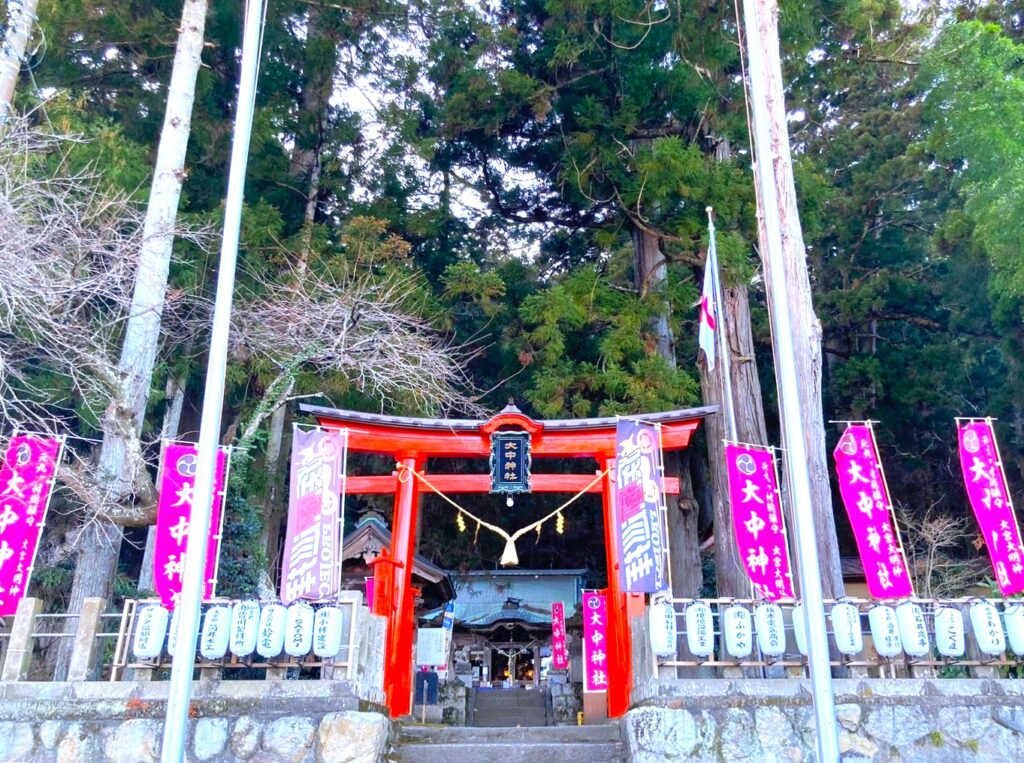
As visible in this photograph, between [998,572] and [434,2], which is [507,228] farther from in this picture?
[998,572]

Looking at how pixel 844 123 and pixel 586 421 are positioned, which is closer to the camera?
pixel 586 421

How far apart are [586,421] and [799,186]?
218 inches

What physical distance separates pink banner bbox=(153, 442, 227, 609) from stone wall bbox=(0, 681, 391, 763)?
1.18m

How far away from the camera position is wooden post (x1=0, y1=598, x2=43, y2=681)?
6410 millimetres

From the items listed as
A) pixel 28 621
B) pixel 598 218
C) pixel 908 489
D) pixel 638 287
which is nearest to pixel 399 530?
pixel 28 621

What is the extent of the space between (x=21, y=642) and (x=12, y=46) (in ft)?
20.7

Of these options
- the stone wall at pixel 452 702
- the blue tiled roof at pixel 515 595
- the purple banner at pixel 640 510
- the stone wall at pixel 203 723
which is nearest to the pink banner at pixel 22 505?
the stone wall at pixel 203 723

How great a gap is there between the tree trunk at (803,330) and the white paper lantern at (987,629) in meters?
1.22

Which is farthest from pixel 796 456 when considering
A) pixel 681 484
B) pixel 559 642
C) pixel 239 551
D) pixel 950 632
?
pixel 559 642

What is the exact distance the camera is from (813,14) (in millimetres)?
11266

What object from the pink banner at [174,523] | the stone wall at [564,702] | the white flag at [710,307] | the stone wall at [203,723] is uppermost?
the white flag at [710,307]

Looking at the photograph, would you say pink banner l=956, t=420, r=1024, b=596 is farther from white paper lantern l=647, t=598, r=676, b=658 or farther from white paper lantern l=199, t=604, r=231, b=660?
white paper lantern l=199, t=604, r=231, b=660

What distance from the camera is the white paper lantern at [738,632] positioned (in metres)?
6.39

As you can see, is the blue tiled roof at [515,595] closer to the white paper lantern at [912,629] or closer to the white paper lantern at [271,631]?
the white paper lantern at [271,631]
